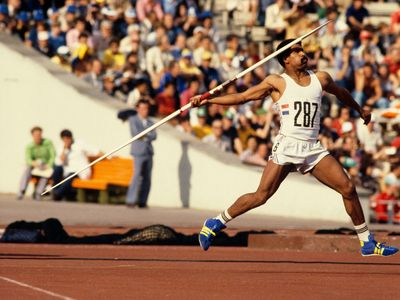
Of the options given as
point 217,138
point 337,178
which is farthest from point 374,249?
point 217,138

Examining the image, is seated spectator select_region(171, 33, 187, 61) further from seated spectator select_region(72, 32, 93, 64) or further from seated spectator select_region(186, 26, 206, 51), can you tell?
seated spectator select_region(72, 32, 93, 64)

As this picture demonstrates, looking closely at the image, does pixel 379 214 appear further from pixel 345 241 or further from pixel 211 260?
pixel 211 260

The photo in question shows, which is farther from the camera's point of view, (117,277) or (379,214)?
(379,214)

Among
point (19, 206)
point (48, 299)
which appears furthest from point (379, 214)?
point (48, 299)

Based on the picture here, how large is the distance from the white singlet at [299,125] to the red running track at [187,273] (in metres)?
1.00

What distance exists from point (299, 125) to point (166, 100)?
10.7 metres

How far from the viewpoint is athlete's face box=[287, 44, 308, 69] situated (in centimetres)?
1566

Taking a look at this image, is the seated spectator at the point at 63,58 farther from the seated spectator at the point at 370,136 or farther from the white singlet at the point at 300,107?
the white singlet at the point at 300,107

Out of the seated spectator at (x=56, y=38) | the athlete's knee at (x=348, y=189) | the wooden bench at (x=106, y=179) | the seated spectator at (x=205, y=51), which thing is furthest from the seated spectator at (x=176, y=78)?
the athlete's knee at (x=348, y=189)

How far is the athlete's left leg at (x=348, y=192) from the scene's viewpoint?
612 inches

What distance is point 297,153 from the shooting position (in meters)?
15.6

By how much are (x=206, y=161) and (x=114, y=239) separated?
643cm

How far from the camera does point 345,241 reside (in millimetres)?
17594

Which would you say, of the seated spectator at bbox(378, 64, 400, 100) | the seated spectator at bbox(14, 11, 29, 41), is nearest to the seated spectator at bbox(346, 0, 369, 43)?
the seated spectator at bbox(378, 64, 400, 100)
